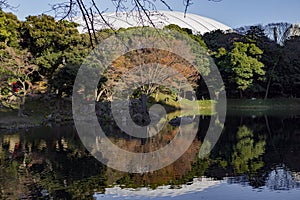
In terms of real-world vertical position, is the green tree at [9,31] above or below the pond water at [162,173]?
above

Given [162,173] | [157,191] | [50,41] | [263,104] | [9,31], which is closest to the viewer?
[157,191]

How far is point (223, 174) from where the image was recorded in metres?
7.62

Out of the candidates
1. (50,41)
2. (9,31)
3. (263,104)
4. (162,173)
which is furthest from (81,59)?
(263,104)

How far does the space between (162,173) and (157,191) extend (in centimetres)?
134

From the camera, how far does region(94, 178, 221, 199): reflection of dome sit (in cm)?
635

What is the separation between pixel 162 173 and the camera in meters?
7.95

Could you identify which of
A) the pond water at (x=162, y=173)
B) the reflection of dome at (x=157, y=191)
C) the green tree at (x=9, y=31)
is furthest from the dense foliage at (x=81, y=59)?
the reflection of dome at (x=157, y=191)

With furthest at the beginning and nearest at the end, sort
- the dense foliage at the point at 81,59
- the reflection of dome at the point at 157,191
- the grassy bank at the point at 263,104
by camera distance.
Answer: the grassy bank at the point at 263,104 → the dense foliage at the point at 81,59 → the reflection of dome at the point at 157,191

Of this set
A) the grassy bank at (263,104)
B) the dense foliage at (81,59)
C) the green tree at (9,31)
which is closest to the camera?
the dense foliage at (81,59)

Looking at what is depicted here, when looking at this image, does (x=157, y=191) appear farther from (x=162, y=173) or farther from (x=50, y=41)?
(x=50, y=41)

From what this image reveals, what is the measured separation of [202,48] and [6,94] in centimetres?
1266

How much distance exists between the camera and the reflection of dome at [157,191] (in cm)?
635

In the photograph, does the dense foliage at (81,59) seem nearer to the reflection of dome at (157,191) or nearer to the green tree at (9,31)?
the green tree at (9,31)

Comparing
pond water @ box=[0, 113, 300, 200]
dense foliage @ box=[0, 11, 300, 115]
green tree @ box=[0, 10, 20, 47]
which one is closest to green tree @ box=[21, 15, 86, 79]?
dense foliage @ box=[0, 11, 300, 115]
